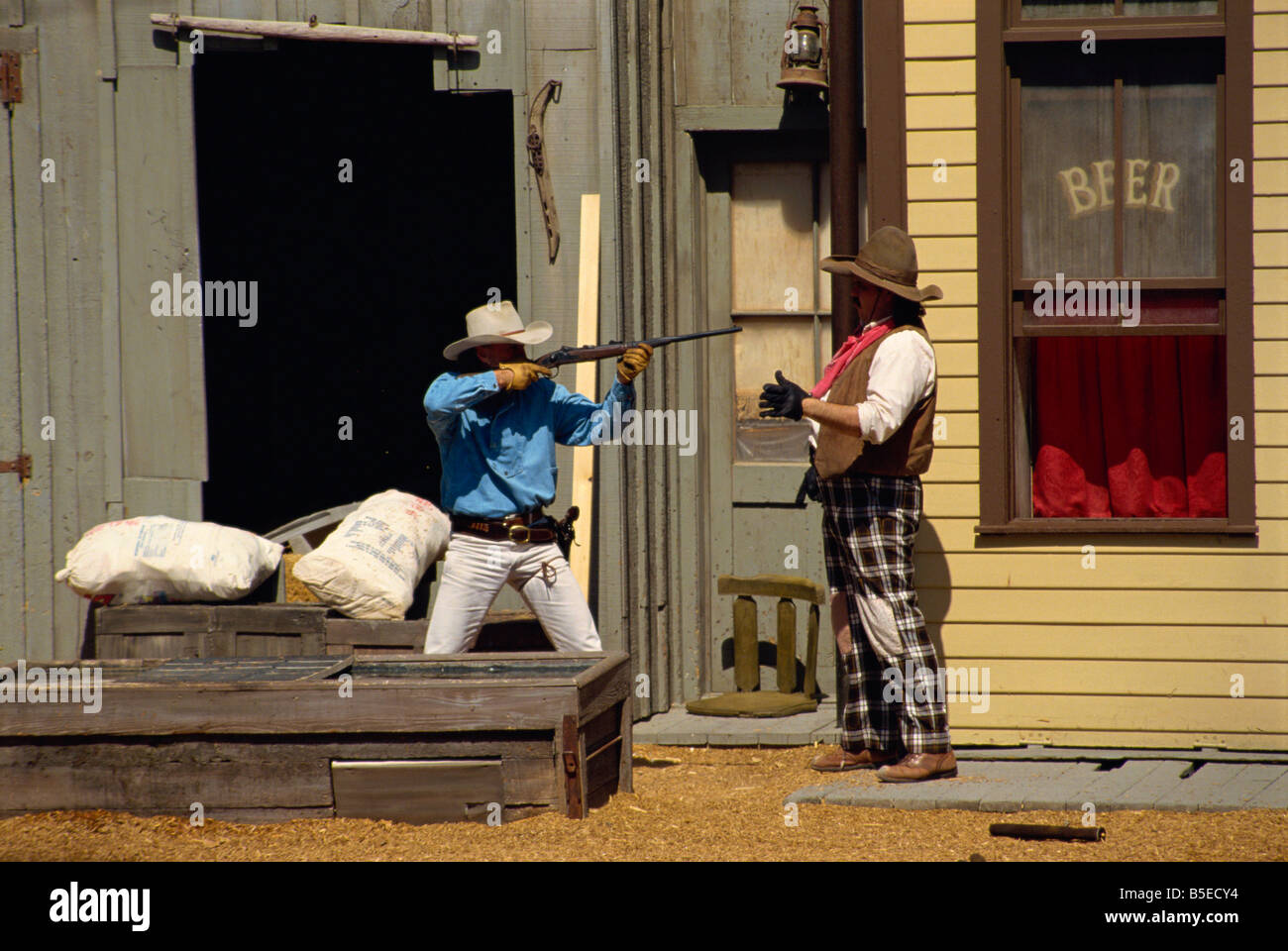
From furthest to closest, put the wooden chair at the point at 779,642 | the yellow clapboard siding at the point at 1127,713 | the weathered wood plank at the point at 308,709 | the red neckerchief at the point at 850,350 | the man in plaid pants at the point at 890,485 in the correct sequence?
1. the wooden chair at the point at 779,642
2. the yellow clapboard siding at the point at 1127,713
3. the red neckerchief at the point at 850,350
4. the man in plaid pants at the point at 890,485
5. the weathered wood plank at the point at 308,709

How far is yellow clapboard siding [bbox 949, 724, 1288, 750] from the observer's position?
21.1ft

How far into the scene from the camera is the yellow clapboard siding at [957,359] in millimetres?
6574

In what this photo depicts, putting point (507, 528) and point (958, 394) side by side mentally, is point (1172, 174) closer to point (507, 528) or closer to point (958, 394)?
point (958, 394)

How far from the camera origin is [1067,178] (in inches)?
259

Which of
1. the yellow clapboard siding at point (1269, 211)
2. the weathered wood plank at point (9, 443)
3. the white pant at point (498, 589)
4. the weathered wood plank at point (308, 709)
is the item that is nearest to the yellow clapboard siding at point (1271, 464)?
the yellow clapboard siding at point (1269, 211)

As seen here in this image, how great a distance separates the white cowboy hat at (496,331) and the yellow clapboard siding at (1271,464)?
125 inches

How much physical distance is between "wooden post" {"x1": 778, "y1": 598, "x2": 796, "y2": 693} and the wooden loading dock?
262cm

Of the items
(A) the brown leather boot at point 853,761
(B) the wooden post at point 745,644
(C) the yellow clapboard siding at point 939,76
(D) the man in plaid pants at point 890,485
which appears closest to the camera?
(D) the man in plaid pants at point 890,485

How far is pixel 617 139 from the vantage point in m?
7.29

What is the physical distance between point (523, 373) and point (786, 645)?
2.37 metres

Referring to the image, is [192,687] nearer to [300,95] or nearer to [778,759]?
[778,759]

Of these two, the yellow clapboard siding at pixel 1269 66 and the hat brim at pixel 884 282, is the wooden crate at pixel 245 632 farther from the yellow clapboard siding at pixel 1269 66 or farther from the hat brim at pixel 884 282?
the yellow clapboard siding at pixel 1269 66

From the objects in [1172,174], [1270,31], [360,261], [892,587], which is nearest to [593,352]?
[892,587]

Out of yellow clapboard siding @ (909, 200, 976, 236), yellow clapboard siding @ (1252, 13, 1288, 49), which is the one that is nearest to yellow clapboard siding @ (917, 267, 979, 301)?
yellow clapboard siding @ (909, 200, 976, 236)
